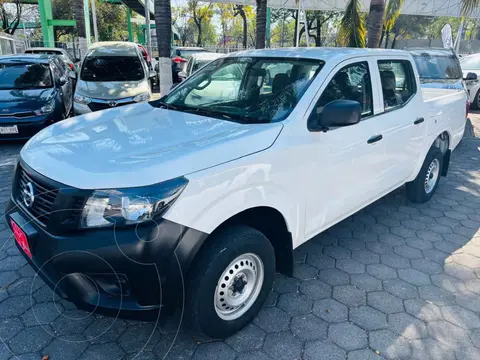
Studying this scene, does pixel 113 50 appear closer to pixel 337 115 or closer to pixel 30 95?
pixel 30 95

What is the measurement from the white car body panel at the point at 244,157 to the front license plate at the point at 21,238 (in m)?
0.41

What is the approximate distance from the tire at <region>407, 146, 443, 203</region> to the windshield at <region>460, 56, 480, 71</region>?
901 centimetres

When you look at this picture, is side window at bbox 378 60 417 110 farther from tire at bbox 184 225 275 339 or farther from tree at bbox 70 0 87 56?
tree at bbox 70 0 87 56

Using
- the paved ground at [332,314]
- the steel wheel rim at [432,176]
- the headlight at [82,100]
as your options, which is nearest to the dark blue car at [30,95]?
the headlight at [82,100]

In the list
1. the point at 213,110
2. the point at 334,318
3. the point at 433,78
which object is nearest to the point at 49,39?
the point at 433,78

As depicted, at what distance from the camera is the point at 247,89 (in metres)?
3.43

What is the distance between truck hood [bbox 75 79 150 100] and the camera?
8375 millimetres

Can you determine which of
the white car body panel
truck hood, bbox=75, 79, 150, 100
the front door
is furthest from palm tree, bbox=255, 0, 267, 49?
the front door

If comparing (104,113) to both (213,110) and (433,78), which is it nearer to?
(213,110)

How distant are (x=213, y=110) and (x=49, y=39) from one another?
20252 mm

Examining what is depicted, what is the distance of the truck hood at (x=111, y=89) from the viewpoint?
27.5 ft

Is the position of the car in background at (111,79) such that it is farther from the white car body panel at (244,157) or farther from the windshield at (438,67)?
the windshield at (438,67)

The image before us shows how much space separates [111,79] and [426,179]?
7212 mm

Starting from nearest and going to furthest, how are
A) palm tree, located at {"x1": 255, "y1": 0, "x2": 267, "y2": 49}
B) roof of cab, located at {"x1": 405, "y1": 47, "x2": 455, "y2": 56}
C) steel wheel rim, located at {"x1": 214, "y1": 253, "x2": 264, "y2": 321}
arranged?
steel wheel rim, located at {"x1": 214, "y1": 253, "x2": 264, "y2": 321}
roof of cab, located at {"x1": 405, "y1": 47, "x2": 455, "y2": 56}
palm tree, located at {"x1": 255, "y1": 0, "x2": 267, "y2": 49}
